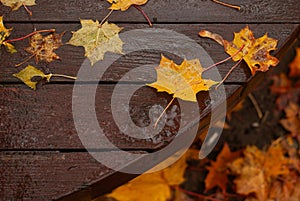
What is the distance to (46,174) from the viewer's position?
1.38m

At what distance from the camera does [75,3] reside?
1.54m

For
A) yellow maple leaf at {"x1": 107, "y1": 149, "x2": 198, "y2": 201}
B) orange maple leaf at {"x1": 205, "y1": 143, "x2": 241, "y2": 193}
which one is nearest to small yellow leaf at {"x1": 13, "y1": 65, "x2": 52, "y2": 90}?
yellow maple leaf at {"x1": 107, "y1": 149, "x2": 198, "y2": 201}

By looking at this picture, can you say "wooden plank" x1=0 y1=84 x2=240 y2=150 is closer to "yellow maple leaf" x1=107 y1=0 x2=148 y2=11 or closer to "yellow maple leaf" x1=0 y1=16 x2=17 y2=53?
"yellow maple leaf" x1=0 y1=16 x2=17 y2=53

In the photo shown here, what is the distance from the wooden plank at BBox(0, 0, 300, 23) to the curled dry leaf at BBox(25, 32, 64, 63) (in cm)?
6

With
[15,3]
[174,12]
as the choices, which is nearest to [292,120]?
[174,12]

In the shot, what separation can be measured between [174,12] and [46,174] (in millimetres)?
635

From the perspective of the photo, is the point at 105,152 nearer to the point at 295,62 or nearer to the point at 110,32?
the point at 110,32

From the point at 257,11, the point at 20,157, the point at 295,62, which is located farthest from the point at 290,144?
the point at 20,157

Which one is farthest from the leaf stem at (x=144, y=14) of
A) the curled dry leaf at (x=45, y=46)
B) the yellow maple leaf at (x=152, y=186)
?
the yellow maple leaf at (x=152, y=186)

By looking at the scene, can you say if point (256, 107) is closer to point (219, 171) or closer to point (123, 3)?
point (219, 171)

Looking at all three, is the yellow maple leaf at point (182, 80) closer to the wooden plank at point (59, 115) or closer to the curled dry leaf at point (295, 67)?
the wooden plank at point (59, 115)

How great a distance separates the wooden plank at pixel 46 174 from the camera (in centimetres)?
137

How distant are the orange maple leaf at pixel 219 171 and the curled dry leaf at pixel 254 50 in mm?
795

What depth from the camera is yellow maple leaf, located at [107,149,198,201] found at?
1.96 m
